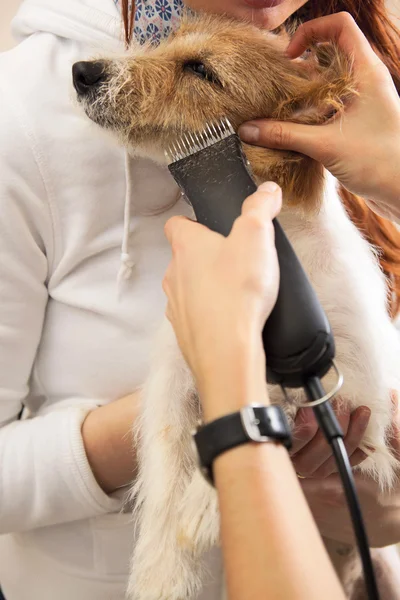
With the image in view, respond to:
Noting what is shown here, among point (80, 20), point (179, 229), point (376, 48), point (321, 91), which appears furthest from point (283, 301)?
point (376, 48)

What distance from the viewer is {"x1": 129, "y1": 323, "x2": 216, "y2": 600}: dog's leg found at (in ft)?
2.70

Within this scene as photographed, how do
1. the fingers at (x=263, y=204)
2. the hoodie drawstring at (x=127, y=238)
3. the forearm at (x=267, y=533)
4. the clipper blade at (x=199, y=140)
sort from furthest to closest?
the hoodie drawstring at (x=127, y=238) < the clipper blade at (x=199, y=140) < the fingers at (x=263, y=204) < the forearm at (x=267, y=533)

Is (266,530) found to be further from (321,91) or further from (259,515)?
(321,91)

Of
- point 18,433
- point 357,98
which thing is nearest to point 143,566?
point 18,433

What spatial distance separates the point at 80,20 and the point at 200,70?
233mm

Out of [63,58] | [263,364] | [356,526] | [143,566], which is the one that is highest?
[63,58]

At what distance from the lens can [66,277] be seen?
941mm

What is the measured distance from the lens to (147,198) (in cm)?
93

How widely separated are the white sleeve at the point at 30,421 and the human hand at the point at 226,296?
0.33 m

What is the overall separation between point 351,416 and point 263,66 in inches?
23.0

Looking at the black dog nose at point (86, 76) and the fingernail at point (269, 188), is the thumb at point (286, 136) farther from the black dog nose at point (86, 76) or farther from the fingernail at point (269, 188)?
the black dog nose at point (86, 76)

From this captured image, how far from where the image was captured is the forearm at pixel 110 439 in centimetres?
91

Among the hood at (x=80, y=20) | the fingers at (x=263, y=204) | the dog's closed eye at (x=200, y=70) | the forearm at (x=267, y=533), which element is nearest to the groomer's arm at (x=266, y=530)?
the forearm at (x=267, y=533)

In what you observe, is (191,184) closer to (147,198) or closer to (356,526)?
(147,198)
